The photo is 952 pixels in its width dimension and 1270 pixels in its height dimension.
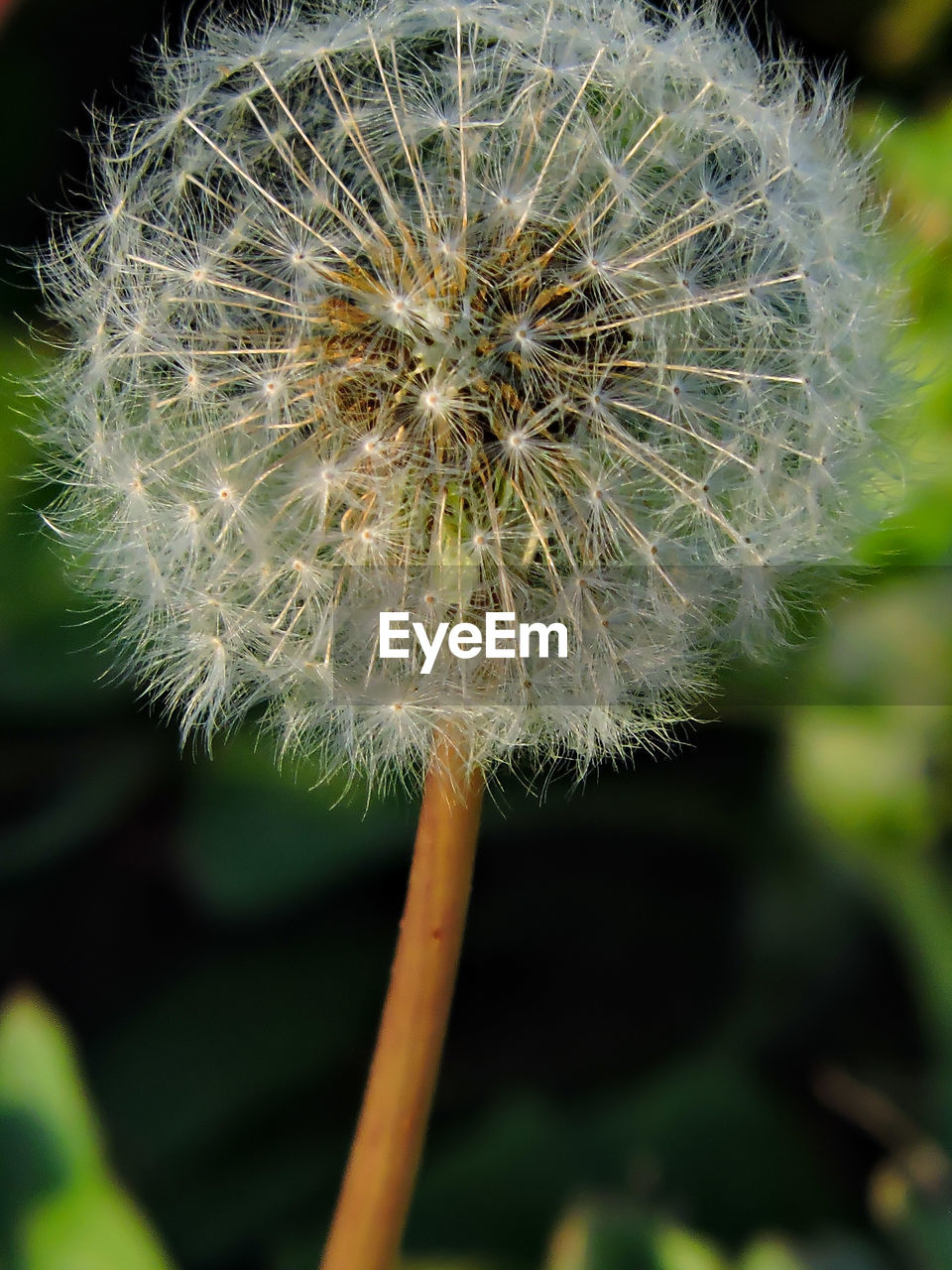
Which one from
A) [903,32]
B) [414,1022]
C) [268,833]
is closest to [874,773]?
[268,833]

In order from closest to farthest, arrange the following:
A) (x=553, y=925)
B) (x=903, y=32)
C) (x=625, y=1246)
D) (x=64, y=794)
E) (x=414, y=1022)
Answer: (x=414, y=1022) → (x=625, y=1246) → (x=64, y=794) → (x=553, y=925) → (x=903, y=32)

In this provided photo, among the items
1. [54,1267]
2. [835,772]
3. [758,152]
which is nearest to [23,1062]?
[54,1267]

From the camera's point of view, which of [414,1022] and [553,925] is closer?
[414,1022]

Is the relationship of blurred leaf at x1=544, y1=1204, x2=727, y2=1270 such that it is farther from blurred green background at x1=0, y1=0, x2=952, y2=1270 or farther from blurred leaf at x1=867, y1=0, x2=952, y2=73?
blurred leaf at x1=867, y1=0, x2=952, y2=73

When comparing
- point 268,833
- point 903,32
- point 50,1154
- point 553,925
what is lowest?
point 50,1154

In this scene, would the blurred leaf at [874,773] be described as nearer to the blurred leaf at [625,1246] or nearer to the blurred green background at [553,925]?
the blurred green background at [553,925]

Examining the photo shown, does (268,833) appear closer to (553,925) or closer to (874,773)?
(553,925)

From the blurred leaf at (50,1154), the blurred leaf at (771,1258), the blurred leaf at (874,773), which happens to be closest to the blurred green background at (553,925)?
the blurred leaf at (874,773)

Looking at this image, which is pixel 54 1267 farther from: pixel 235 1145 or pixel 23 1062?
pixel 235 1145

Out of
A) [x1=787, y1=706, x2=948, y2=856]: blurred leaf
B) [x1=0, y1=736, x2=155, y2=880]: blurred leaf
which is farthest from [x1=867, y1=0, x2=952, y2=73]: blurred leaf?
[x1=0, y1=736, x2=155, y2=880]: blurred leaf
